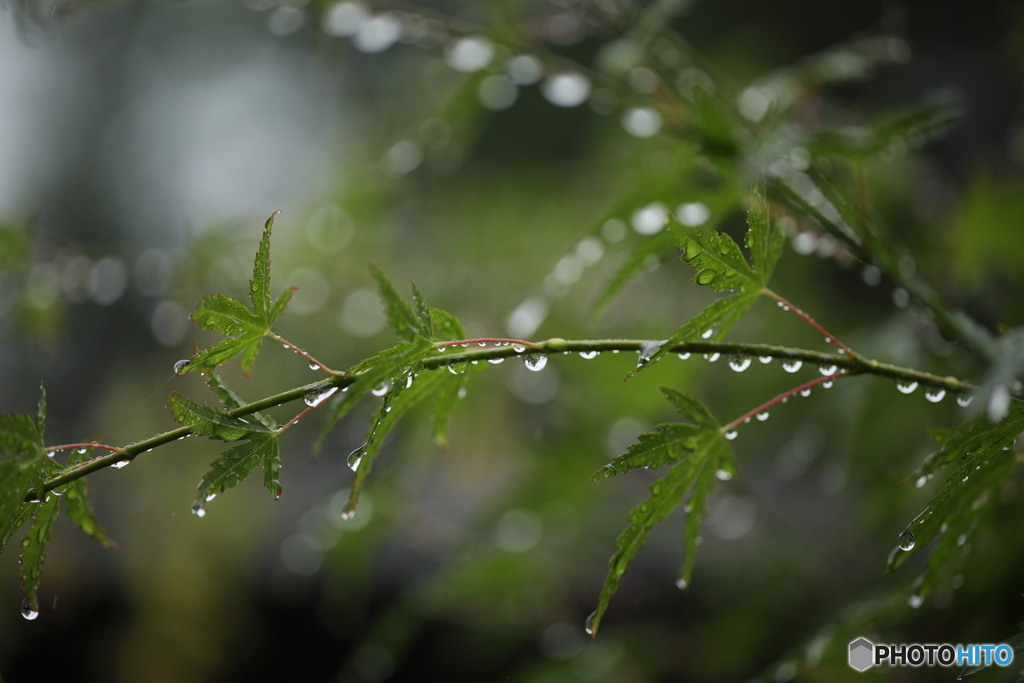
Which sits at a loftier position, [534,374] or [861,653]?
[534,374]

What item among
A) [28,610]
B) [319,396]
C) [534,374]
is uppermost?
[534,374]

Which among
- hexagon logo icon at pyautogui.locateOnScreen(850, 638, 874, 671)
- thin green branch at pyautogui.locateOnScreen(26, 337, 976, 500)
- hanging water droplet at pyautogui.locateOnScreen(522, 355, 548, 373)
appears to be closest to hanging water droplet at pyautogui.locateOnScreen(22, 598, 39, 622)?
thin green branch at pyautogui.locateOnScreen(26, 337, 976, 500)

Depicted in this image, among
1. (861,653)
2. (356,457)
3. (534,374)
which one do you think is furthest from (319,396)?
(534,374)

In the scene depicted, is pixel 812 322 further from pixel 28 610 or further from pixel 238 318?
pixel 28 610

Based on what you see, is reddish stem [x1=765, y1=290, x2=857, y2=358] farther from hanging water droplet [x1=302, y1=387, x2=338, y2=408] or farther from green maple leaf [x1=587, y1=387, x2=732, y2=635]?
hanging water droplet [x1=302, y1=387, x2=338, y2=408]

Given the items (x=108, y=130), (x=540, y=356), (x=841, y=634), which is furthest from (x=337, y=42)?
(x=108, y=130)

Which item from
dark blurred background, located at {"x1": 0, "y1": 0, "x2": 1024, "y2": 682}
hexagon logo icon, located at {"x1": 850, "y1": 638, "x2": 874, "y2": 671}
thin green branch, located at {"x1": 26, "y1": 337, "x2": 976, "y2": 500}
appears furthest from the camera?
dark blurred background, located at {"x1": 0, "y1": 0, "x2": 1024, "y2": 682}
